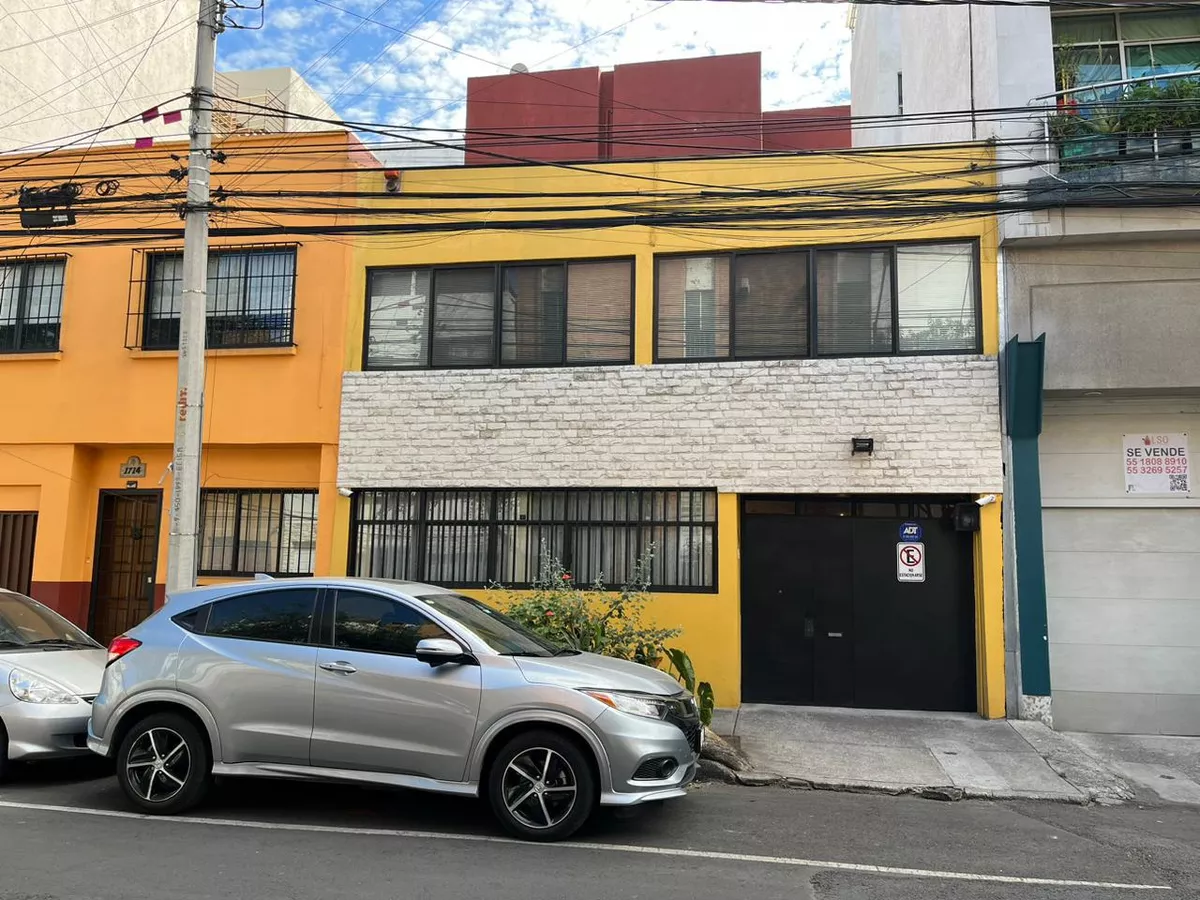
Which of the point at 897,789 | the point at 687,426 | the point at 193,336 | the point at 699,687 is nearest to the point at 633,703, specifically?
the point at 897,789

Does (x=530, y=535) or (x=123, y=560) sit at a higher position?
(x=530, y=535)

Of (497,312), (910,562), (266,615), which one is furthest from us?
(497,312)

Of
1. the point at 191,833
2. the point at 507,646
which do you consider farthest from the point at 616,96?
the point at 191,833

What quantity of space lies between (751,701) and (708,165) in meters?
6.51

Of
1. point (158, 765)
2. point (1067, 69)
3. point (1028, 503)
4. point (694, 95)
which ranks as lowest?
point (158, 765)

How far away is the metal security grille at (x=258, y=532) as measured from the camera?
476 inches

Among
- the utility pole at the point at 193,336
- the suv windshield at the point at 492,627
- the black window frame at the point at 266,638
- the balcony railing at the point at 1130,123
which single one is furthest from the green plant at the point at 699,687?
the balcony railing at the point at 1130,123

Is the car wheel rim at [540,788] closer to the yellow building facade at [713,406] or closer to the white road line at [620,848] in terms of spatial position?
the white road line at [620,848]

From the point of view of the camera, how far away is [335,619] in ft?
20.8

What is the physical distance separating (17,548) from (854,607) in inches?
435

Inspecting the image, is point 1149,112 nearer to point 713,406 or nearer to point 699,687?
point 713,406

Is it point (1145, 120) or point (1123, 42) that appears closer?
point (1145, 120)

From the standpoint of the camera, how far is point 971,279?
10570 mm

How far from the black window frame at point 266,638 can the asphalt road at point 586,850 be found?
46.5 inches
